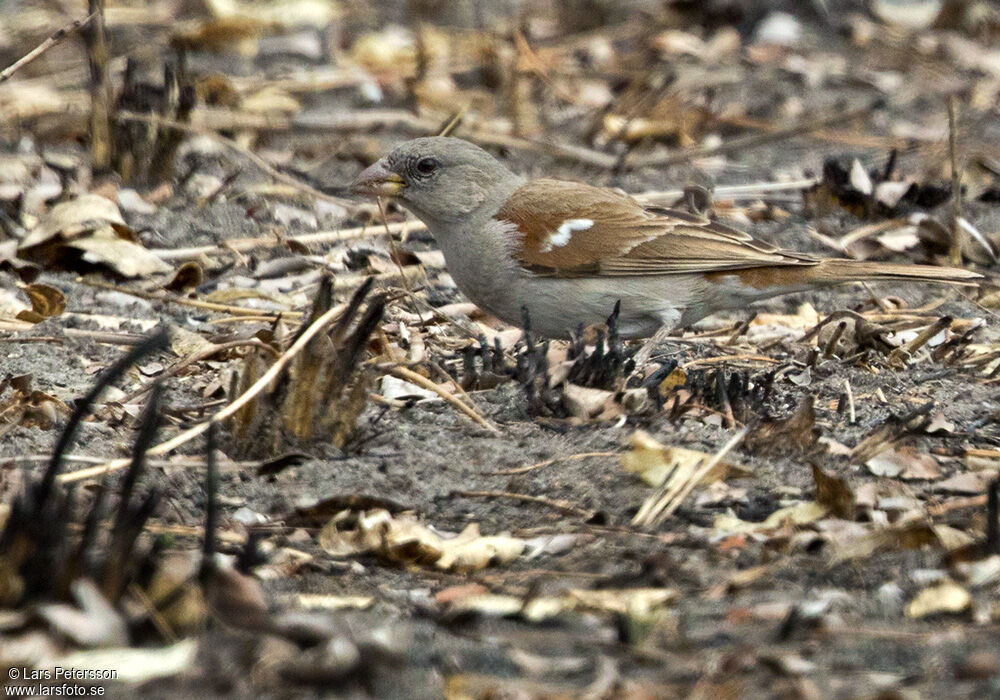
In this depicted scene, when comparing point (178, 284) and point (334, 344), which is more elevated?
point (334, 344)

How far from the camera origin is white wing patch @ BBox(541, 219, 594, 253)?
16.6ft

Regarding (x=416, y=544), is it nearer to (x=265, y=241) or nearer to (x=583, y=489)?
(x=583, y=489)

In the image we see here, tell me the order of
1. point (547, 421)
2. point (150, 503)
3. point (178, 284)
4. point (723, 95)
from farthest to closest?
point (723, 95) < point (178, 284) < point (547, 421) < point (150, 503)

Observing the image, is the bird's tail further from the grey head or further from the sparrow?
the grey head

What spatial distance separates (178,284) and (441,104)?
3.15 m

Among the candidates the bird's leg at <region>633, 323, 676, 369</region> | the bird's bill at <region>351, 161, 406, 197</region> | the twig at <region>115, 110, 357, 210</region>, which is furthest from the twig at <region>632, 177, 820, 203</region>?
the bird's bill at <region>351, 161, 406, 197</region>

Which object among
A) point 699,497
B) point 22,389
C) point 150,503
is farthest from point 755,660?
point 22,389

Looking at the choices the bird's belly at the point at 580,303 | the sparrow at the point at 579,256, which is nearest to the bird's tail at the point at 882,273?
the sparrow at the point at 579,256

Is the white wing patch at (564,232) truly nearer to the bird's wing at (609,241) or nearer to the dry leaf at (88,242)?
the bird's wing at (609,241)

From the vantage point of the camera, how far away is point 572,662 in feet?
8.86

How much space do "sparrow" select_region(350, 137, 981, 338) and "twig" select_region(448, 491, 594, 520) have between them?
60.1 inches

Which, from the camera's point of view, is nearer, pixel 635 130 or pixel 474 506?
pixel 474 506

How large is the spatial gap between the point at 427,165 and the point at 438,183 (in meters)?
0.10

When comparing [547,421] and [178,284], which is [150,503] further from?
[178,284]
